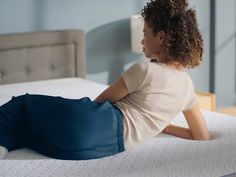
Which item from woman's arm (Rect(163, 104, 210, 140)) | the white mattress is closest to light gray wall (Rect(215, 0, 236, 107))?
the white mattress

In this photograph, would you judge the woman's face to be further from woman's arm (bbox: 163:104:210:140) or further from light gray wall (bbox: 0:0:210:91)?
light gray wall (bbox: 0:0:210:91)

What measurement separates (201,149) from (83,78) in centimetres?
171

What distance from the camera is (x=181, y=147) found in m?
2.00

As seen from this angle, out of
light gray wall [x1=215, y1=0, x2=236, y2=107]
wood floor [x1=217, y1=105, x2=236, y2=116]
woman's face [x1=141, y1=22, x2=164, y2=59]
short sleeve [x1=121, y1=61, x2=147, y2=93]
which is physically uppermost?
woman's face [x1=141, y1=22, x2=164, y2=59]

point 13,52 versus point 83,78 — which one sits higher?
point 13,52

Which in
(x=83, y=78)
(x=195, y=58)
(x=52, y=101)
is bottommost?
(x=83, y=78)

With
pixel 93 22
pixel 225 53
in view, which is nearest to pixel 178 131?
pixel 93 22

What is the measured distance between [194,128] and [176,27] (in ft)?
1.35

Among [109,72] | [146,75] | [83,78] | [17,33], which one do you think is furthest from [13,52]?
[146,75]

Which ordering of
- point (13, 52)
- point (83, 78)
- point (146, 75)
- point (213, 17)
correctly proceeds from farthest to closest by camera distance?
point (213, 17) → point (83, 78) → point (13, 52) → point (146, 75)

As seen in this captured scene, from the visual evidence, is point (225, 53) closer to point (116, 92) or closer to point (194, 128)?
point (194, 128)

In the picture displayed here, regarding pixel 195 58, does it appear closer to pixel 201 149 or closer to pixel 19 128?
pixel 201 149

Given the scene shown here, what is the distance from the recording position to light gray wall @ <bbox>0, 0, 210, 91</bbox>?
3.35 metres

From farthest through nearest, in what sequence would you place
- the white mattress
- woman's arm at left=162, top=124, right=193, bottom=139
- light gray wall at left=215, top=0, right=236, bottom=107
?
light gray wall at left=215, top=0, right=236, bottom=107, woman's arm at left=162, top=124, right=193, bottom=139, the white mattress
